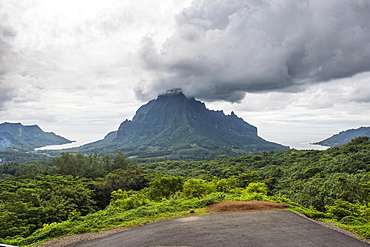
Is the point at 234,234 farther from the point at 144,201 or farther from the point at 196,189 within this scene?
the point at 144,201

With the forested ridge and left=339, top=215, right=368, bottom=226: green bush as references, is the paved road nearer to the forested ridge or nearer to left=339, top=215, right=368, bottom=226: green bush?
the forested ridge

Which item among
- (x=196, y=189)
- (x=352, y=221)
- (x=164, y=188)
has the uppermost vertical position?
(x=352, y=221)

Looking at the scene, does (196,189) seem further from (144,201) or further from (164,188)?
(164,188)

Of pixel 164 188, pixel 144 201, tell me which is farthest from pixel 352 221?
pixel 164 188

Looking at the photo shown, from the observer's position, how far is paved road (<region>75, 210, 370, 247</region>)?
907 cm

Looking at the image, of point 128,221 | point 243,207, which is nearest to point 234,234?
point 243,207

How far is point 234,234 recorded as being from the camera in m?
9.94

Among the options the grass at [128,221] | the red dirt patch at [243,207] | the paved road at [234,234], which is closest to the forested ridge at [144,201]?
the grass at [128,221]

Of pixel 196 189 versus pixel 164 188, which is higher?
pixel 196 189

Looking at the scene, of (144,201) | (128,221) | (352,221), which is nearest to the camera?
(352,221)

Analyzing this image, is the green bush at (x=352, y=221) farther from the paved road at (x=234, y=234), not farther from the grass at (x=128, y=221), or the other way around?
the paved road at (x=234, y=234)

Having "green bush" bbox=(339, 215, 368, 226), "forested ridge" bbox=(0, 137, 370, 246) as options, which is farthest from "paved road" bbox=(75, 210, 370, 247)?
"green bush" bbox=(339, 215, 368, 226)

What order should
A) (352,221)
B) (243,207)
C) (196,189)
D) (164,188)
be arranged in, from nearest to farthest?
(352,221), (243,207), (196,189), (164,188)

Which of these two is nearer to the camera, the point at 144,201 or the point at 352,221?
the point at 352,221
